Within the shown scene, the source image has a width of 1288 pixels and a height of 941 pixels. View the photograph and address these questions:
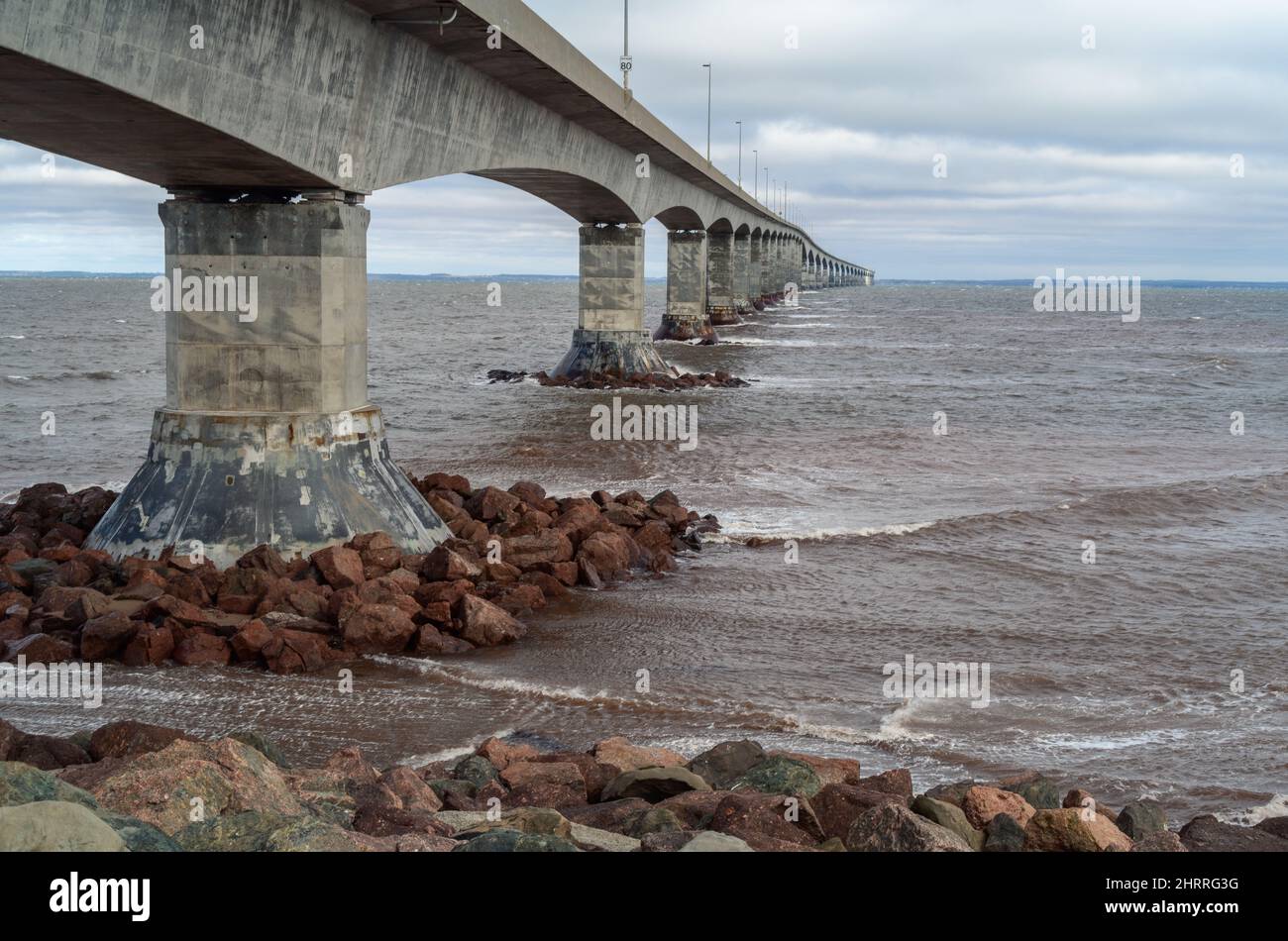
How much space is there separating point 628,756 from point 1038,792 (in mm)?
2488

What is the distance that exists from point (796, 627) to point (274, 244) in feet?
21.6

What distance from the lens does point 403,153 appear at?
54.1 ft

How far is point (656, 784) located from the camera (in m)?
7.46

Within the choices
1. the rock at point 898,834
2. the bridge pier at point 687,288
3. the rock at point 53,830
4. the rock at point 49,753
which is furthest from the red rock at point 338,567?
the bridge pier at point 687,288

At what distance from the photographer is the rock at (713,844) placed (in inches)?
226

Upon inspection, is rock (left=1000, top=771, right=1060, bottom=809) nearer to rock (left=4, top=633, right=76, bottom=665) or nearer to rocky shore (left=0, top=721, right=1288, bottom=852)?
rocky shore (left=0, top=721, right=1288, bottom=852)

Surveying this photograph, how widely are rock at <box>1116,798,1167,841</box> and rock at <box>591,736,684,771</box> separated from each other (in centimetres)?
262

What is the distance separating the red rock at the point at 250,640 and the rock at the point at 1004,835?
6661 millimetres

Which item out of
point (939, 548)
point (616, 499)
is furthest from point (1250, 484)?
point (616, 499)

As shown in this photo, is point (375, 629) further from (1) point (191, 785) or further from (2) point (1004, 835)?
(2) point (1004, 835)

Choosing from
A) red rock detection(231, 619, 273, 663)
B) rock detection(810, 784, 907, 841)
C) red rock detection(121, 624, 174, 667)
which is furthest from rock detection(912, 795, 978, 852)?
red rock detection(121, 624, 174, 667)

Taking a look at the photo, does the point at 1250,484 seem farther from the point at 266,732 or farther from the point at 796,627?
the point at 266,732

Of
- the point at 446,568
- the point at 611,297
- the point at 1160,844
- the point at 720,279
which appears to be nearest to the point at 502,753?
the point at 1160,844

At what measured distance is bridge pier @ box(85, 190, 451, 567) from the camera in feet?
43.9
